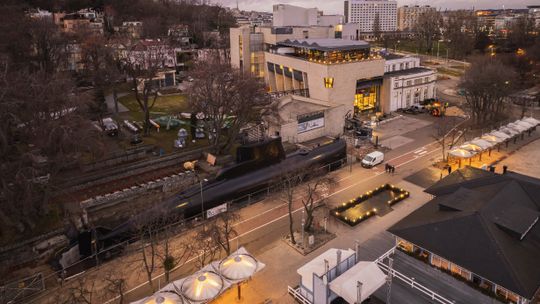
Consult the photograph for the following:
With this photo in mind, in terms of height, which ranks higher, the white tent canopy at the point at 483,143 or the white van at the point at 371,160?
the white tent canopy at the point at 483,143

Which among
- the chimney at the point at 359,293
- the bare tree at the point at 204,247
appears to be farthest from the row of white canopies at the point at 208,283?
the chimney at the point at 359,293

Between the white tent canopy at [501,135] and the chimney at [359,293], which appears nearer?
the chimney at [359,293]

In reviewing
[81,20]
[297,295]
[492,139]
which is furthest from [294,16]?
[297,295]

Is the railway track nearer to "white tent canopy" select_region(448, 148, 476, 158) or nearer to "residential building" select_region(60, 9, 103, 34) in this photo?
"white tent canopy" select_region(448, 148, 476, 158)

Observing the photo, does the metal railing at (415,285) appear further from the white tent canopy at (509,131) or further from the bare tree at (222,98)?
the white tent canopy at (509,131)

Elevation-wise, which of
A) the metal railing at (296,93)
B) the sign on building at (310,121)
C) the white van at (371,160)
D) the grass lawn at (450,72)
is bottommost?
the white van at (371,160)
